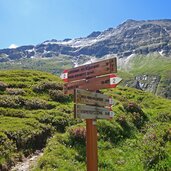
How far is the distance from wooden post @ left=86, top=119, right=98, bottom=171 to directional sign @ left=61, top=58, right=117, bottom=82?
1954 millimetres

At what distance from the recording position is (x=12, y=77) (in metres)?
38.5

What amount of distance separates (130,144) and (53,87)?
13275 millimetres

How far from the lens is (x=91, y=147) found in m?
13.4

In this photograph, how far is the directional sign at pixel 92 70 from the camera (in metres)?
14.0

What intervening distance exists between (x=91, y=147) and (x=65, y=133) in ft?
35.4

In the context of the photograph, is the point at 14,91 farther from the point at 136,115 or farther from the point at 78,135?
the point at 136,115

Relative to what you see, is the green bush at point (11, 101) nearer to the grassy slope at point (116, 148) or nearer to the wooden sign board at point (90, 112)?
the grassy slope at point (116, 148)

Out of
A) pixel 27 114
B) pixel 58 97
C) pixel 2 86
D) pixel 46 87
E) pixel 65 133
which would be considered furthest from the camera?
pixel 46 87

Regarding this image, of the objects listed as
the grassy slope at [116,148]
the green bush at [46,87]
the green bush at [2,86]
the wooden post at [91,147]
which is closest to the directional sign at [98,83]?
the wooden post at [91,147]

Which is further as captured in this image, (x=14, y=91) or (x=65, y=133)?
(x=14, y=91)

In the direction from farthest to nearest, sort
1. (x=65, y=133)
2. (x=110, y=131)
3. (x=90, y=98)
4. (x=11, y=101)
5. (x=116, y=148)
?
1. (x=11, y=101)
2. (x=110, y=131)
3. (x=65, y=133)
4. (x=116, y=148)
5. (x=90, y=98)

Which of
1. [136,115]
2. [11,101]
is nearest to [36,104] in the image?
[11,101]

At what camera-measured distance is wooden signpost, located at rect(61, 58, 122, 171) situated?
13148 millimetres

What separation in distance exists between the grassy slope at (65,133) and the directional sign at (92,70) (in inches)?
251
